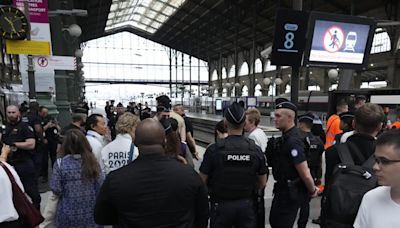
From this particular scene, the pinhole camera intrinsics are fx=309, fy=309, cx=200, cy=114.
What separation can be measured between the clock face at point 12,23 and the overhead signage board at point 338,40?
19.8 ft

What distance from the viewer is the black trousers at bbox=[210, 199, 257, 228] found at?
277 cm

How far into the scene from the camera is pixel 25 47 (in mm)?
7035

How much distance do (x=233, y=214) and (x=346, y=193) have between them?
4.08 ft

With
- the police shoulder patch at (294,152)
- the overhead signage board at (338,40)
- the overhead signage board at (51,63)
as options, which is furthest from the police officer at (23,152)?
the overhead signage board at (338,40)

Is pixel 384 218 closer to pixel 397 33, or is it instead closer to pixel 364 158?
pixel 364 158

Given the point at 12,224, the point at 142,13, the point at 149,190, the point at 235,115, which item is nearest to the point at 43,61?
the point at 12,224

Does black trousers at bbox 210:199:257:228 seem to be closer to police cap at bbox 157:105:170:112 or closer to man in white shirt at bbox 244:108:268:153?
man in white shirt at bbox 244:108:268:153

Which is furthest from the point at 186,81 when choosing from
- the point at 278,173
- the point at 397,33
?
the point at 278,173

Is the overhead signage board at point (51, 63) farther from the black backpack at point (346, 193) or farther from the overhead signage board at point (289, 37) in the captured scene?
the black backpack at point (346, 193)

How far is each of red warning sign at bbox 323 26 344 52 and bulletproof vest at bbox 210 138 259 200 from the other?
3.96 m

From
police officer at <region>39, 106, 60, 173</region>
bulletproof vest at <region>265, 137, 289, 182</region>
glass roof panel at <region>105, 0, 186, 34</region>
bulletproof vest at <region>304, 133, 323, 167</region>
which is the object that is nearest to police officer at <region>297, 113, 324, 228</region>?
bulletproof vest at <region>304, 133, 323, 167</region>

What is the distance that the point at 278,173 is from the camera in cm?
314

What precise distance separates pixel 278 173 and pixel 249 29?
36.2 meters

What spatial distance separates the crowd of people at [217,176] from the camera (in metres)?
1.74
